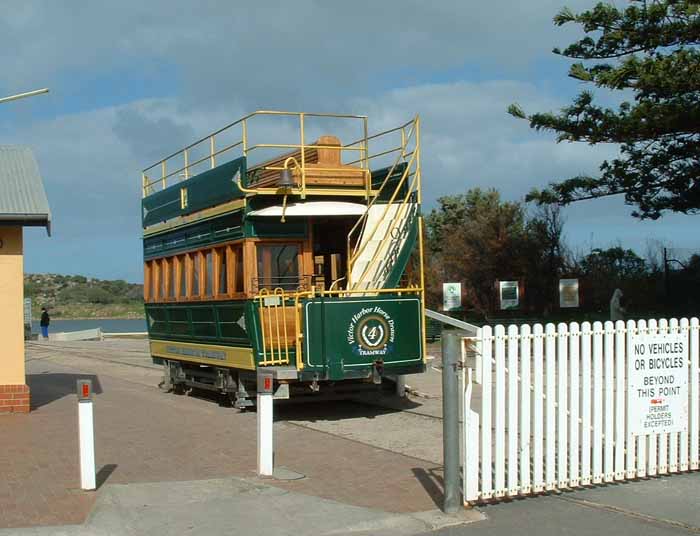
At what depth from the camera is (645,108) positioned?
21359 millimetres

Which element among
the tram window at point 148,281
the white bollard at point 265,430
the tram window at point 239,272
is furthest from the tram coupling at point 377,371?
the tram window at point 148,281

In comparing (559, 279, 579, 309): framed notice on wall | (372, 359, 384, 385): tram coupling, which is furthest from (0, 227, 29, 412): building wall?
(559, 279, 579, 309): framed notice on wall

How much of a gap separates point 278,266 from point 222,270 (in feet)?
4.50

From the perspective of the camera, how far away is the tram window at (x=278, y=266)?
15.3m

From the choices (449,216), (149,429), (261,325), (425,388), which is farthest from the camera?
(449,216)

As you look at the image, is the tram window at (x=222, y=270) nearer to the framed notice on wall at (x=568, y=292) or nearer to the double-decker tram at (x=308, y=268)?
the double-decker tram at (x=308, y=268)

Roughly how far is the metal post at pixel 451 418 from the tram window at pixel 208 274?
8.97 meters

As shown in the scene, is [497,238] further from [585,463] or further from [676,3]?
[585,463]

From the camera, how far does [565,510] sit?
8523mm

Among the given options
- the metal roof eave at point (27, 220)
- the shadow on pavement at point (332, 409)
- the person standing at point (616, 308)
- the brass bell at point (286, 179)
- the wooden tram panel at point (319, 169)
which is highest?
the wooden tram panel at point (319, 169)

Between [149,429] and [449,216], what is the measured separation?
41359mm

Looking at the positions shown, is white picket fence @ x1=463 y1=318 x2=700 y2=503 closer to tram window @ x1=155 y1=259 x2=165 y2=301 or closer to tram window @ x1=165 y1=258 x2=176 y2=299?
tram window @ x1=165 y1=258 x2=176 y2=299

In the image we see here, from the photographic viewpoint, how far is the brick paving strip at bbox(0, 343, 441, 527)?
9094mm

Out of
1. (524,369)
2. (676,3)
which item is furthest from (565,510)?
(676,3)
